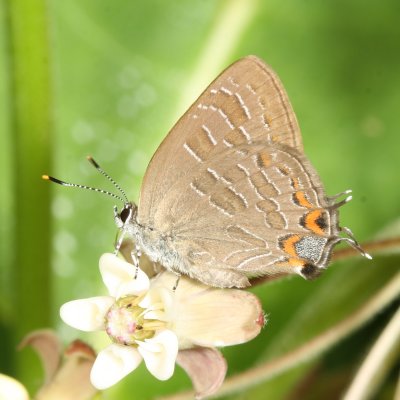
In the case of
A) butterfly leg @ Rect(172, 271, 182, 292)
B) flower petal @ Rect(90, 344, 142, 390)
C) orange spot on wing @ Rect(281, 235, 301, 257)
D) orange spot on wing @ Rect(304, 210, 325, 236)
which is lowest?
flower petal @ Rect(90, 344, 142, 390)

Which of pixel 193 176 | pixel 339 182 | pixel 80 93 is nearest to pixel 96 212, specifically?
pixel 80 93

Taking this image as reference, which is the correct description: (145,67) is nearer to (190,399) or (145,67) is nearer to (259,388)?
(259,388)

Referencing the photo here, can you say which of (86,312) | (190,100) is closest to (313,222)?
(86,312)

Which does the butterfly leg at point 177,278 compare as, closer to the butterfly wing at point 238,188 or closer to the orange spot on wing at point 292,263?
the butterfly wing at point 238,188

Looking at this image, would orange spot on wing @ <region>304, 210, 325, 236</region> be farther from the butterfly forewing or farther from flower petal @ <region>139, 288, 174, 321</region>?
flower petal @ <region>139, 288, 174, 321</region>

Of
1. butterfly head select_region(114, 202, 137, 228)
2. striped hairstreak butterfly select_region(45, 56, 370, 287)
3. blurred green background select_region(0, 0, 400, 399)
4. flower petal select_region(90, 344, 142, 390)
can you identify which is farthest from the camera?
blurred green background select_region(0, 0, 400, 399)

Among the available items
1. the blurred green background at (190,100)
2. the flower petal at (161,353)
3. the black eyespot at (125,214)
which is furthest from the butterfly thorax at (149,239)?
the blurred green background at (190,100)

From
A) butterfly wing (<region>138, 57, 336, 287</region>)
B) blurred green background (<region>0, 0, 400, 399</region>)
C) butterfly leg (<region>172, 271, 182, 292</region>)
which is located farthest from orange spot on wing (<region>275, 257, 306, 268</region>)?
blurred green background (<region>0, 0, 400, 399</region>)
